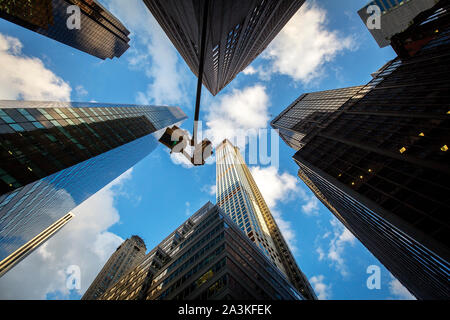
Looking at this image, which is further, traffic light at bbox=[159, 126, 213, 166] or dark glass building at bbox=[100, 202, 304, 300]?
dark glass building at bbox=[100, 202, 304, 300]

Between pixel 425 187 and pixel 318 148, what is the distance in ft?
85.1

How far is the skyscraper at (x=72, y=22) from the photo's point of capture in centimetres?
5688

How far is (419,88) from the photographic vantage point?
34062 mm

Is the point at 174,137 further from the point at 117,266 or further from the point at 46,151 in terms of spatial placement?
the point at 117,266

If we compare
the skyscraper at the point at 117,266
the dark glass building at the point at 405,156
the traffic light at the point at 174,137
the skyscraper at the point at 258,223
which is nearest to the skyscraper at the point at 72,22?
the traffic light at the point at 174,137

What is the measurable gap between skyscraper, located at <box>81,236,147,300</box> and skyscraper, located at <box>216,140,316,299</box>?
5113cm

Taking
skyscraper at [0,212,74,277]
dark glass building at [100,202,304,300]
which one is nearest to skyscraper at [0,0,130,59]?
skyscraper at [0,212,74,277]

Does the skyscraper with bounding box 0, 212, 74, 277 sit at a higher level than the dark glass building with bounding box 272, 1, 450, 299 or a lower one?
higher

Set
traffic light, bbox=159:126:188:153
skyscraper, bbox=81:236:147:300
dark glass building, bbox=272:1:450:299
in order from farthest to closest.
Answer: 1. skyscraper, bbox=81:236:147:300
2. dark glass building, bbox=272:1:450:299
3. traffic light, bbox=159:126:188:153

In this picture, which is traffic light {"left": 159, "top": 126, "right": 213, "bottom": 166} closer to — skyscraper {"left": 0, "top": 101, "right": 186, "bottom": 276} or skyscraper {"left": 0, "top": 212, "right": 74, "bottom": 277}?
skyscraper {"left": 0, "top": 101, "right": 186, "bottom": 276}

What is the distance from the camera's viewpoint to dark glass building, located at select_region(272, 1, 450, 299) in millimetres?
20203

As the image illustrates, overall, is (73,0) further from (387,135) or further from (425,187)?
(425,187)

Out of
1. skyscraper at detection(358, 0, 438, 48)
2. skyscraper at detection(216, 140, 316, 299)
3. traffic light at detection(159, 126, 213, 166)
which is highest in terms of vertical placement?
traffic light at detection(159, 126, 213, 166)
